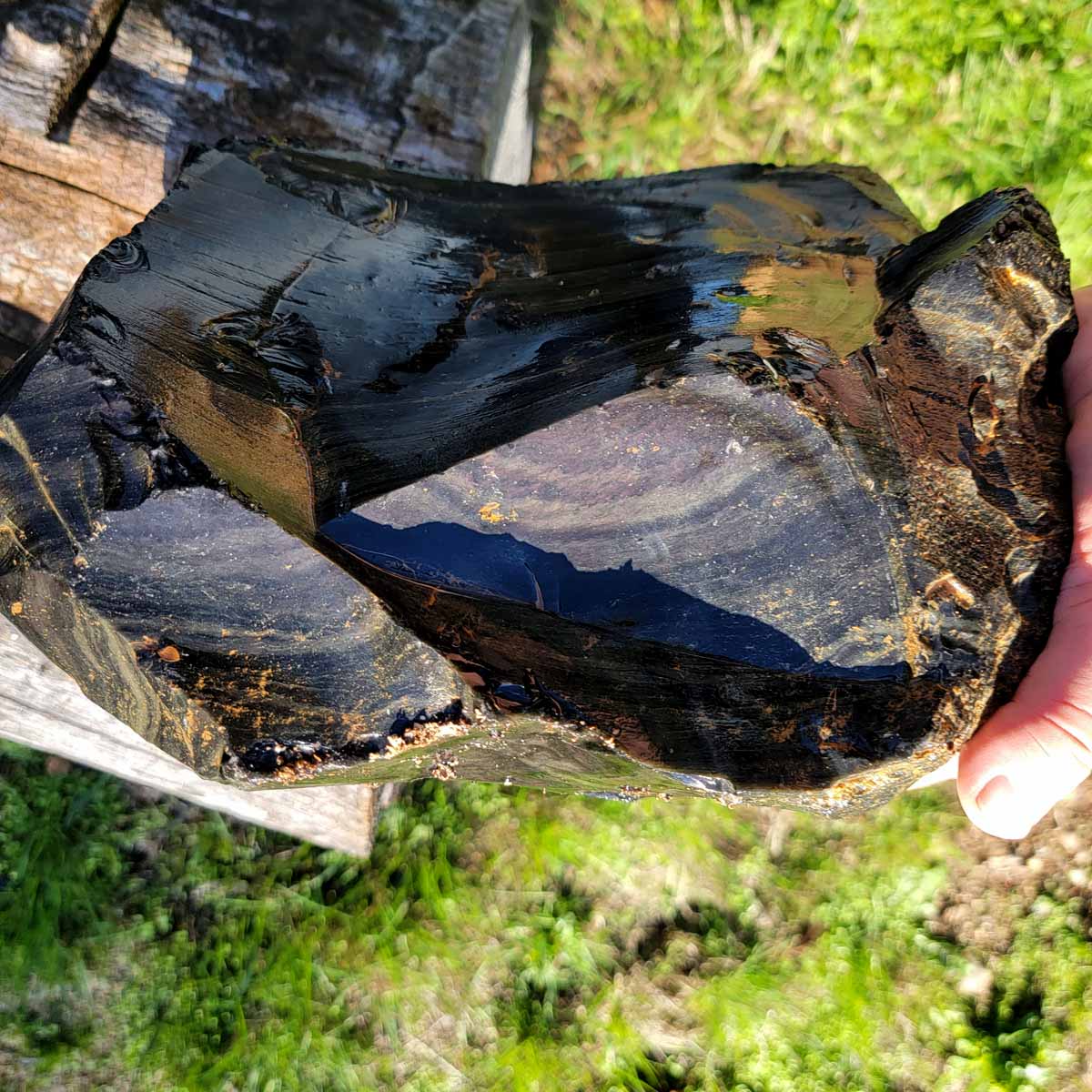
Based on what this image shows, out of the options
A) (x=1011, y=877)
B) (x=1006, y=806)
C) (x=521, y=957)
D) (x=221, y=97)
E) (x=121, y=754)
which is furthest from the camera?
(x=521, y=957)

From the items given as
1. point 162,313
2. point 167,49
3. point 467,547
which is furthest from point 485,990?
point 167,49

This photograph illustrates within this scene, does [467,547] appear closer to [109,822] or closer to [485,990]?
[485,990]

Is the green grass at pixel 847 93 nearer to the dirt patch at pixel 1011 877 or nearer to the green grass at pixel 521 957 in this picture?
the dirt patch at pixel 1011 877

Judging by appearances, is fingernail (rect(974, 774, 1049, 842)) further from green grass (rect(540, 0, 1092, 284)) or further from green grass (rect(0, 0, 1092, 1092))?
green grass (rect(540, 0, 1092, 284))

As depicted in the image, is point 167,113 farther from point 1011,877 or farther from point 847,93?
point 1011,877

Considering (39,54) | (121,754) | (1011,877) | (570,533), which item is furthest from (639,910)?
(39,54)

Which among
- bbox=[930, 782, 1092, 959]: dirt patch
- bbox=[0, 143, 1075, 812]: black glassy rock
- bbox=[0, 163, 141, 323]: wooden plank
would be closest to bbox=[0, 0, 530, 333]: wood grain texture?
bbox=[0, 163, 141, 323]: wooden plank
